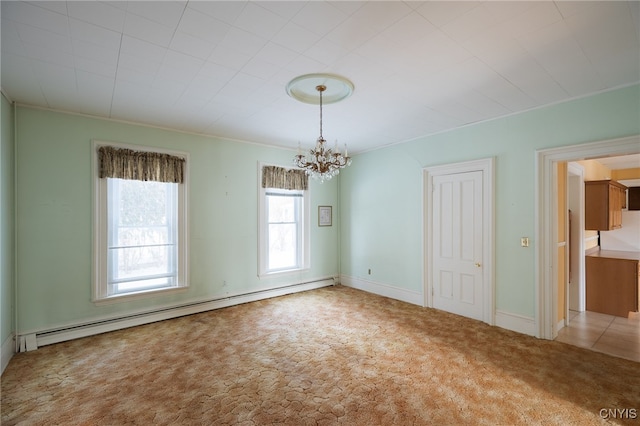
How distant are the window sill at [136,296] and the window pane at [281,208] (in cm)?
192

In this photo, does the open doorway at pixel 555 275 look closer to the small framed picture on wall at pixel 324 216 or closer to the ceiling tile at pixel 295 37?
the ceiling tile at pixel 295 37

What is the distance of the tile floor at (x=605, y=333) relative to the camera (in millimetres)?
3275

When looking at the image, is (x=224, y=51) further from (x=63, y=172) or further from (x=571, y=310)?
(x=571, y=310)

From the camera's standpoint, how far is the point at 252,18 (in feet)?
6.42

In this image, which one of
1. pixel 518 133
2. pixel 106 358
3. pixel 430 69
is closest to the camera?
pixel 430 69

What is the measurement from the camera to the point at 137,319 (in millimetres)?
4055

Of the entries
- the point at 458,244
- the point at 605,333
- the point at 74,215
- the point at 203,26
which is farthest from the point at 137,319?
the point at 605,333

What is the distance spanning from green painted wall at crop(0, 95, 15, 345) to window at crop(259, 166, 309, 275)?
3.07 metres

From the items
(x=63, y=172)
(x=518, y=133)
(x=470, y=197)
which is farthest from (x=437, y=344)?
(x=63, y=172)

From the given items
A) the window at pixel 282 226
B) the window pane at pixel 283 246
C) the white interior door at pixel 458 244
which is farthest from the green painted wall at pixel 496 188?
the window pane at pixel 283 246

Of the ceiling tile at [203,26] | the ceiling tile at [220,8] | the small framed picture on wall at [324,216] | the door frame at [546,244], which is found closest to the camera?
the ceiling tile at [220,8]

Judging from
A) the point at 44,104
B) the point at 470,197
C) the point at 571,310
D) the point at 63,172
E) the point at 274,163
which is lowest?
the point at 571,310

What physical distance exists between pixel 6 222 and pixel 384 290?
17.1 feet

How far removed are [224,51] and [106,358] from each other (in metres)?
3.30
